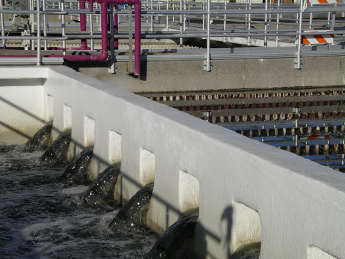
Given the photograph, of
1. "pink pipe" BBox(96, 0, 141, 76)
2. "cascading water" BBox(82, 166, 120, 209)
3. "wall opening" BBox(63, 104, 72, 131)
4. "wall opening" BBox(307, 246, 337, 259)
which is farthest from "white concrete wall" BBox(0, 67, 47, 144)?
"wall opening" BBox(307, 246, 337, 259)

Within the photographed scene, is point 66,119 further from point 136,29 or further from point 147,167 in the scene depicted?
point 147,167

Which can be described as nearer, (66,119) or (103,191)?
(103,191)

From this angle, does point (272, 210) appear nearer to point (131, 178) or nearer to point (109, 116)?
point (131, 178)

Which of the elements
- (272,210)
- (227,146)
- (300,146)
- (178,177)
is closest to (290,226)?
(272,210)

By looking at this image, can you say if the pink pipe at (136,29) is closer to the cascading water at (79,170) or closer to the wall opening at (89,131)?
the wall opening at (89,131)

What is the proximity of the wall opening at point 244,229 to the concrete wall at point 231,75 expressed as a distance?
705 cm

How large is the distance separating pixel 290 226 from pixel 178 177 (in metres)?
1.93

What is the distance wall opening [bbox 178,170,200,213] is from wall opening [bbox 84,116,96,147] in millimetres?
3245

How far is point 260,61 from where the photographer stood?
1323cm

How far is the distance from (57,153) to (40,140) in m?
0.93

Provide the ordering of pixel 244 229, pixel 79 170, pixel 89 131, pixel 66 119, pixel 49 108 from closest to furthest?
pixel 244 229, pixel 79 170, pixel 89 131, pixel 66 119, pixel 49 108

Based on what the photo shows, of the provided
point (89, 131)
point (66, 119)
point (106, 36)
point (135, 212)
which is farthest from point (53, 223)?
point (106, 36)

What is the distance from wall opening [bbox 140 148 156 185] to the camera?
25.2 feet

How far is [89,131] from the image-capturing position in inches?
387
